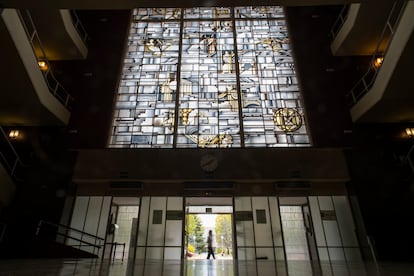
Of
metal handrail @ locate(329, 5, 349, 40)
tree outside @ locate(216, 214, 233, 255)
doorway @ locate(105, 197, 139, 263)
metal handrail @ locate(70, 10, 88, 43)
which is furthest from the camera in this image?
tree outside @ locate(216, 214, 233, 255)

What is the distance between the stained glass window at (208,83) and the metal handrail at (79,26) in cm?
188

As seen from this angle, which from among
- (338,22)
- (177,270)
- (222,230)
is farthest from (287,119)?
(222,230)

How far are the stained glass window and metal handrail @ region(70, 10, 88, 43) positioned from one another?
74.0 inches

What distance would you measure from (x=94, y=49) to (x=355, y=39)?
10.3 meters

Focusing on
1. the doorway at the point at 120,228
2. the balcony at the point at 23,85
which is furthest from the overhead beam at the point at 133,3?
the doorway at the point at 120,228

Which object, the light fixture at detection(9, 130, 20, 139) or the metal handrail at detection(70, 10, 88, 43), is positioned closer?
the light fixture at detection(9, 130, 20, 139)

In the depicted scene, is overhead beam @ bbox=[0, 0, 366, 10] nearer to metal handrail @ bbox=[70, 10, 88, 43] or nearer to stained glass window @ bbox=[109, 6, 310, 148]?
stained glass window @ bbox=[109, 6, 310, 148]

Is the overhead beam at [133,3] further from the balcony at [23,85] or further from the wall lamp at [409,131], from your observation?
the wall lamp at [409,131]

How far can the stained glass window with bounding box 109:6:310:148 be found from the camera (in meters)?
9.27

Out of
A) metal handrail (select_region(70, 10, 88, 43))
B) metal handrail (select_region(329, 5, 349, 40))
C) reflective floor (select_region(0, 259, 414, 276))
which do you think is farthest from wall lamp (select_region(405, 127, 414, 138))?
metal handrail (select_region(70, 10, 88, 43))

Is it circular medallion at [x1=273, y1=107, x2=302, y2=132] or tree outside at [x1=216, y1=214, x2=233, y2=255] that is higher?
circular medallion at [x1=273, y1=107, x2=302, y2=132]

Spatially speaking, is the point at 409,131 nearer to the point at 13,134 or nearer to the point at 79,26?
the point at 79,26

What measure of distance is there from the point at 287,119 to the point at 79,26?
31.0 ft

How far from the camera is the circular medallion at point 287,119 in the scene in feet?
30.6
